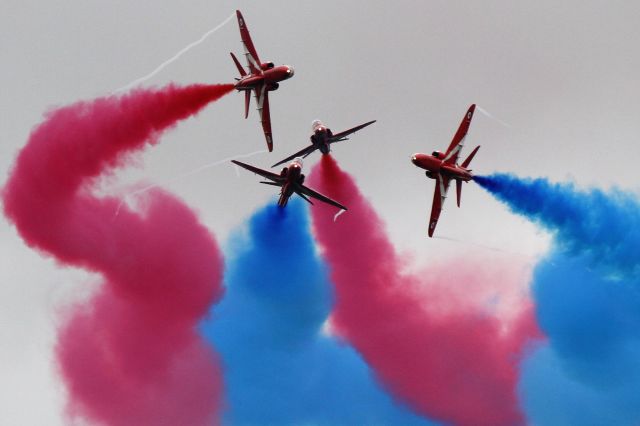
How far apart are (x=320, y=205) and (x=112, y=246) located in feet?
42.1

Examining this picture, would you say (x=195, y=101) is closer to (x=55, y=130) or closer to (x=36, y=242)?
(x=55, y=130)

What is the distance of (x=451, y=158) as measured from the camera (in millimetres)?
51562

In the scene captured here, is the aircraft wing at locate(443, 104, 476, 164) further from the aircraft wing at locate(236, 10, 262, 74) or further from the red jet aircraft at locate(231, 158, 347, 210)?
the aircraft wing at locate(236, 10, 262, 74)

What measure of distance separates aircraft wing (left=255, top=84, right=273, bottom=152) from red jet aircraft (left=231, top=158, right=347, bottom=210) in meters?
3.38

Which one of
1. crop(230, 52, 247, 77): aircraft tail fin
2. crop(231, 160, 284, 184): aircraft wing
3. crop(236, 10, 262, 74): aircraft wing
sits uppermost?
crop(236, 10, 262, 74): aircraft wing

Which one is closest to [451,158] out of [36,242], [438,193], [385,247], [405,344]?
[438,193]

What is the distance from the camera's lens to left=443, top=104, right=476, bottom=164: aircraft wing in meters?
51.6

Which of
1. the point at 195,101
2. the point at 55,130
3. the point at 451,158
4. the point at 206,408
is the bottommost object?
the point at 206,408

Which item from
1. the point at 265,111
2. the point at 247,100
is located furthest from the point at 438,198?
the point at 247,100

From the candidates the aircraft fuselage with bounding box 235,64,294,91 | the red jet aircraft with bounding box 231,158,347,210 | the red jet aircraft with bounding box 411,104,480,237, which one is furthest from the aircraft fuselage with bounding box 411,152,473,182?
the aircraft fuselage with bounding box 235,64,294,91

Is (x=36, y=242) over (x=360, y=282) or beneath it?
beneath

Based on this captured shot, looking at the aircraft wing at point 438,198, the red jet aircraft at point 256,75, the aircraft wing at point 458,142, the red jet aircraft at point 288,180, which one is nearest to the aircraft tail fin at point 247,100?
the red jet aircraft at point 256,75

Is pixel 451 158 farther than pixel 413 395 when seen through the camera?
No

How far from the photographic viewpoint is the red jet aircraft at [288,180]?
5044 centimetres
